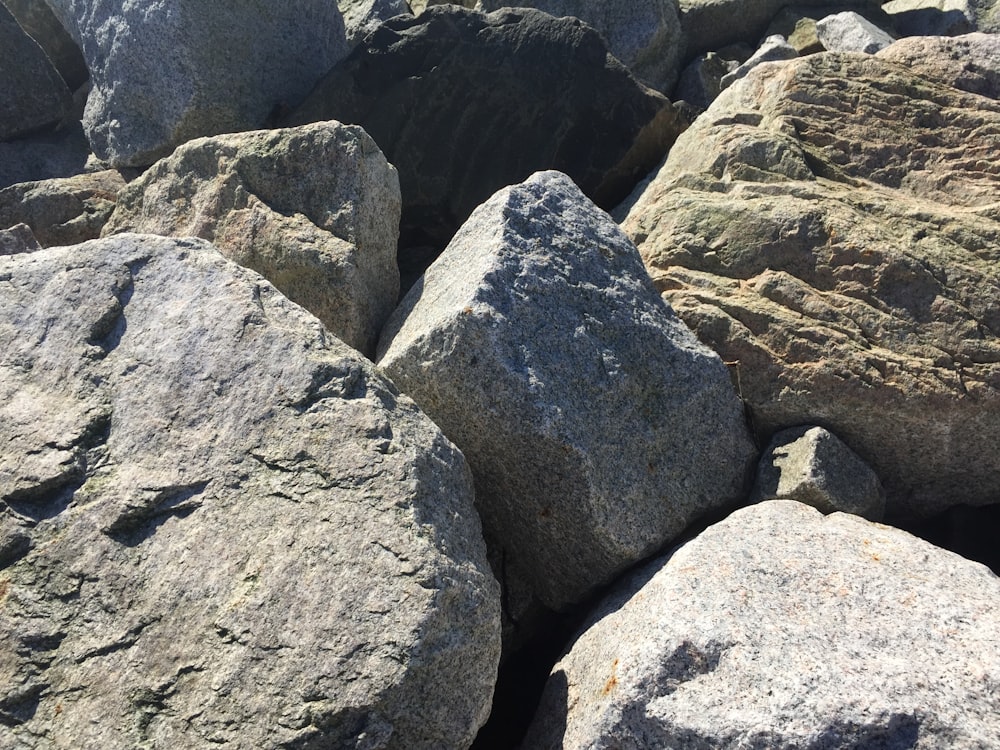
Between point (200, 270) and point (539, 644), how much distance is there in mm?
1784

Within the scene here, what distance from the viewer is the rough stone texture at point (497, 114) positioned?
4598 millimetres

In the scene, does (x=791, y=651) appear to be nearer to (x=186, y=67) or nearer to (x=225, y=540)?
(x=225, y=540)

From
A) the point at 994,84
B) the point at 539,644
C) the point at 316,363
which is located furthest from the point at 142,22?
the point at 994,84

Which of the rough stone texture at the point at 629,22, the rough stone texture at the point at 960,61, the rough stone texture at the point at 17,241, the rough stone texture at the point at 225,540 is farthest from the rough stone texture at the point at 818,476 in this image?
the rough stone texture at the point at 629,22

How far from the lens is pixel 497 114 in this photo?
4672 mm

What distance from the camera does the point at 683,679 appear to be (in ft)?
7.97

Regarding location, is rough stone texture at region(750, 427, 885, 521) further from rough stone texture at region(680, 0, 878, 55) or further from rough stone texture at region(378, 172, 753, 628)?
rough stone texture at region(680, 0, 878, 55)

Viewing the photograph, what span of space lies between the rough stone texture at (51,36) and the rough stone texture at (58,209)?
2042 millimetres

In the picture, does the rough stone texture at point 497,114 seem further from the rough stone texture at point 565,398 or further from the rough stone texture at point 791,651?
the rough stone texture at point 791,651

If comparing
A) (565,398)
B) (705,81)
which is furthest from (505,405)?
(705,81)

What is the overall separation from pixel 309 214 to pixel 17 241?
4.68 ft

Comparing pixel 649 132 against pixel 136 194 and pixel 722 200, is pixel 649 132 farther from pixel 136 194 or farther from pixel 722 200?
pixel 136 194

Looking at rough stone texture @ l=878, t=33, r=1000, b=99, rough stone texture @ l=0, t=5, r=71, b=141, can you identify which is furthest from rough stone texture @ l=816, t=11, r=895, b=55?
rough stone texture @ l=0, t=5, r=71, b=141

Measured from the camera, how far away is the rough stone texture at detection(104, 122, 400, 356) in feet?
12.2
